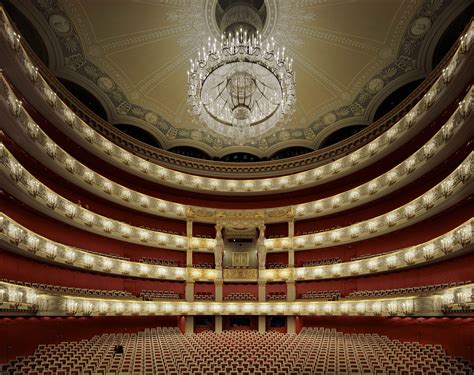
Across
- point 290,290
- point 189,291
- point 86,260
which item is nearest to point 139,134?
point 86,260

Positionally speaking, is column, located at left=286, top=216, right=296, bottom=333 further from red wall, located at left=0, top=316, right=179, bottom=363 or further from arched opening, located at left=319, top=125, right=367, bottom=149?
red wall, located at left=0, top=316, right=179, bottom=363

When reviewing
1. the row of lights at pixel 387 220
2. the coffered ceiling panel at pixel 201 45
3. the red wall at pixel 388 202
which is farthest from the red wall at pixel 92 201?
the red wall at pixel 388 202

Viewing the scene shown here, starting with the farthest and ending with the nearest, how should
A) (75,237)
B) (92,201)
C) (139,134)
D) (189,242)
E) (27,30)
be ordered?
1. (139,134)
2. (189,242)
3. (92,201)
4. (75,237)
5. (27,30)

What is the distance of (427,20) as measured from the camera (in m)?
20.4

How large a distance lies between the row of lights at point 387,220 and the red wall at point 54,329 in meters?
10.9

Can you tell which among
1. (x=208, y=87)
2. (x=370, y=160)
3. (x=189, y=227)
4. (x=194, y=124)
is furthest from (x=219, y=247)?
(x=208, y=87)

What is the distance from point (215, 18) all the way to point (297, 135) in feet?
39.3

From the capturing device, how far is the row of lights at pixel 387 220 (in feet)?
49.1

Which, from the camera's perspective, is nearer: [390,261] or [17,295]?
[17,295]

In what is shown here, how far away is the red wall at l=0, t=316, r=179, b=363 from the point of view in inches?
598

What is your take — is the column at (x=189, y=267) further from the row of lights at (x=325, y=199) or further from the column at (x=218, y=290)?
the column at (x=218, y=290)

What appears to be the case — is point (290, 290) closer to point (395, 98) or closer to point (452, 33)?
point (395, 98)

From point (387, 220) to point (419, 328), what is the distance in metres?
6.04

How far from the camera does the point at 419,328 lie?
18.9 metres
